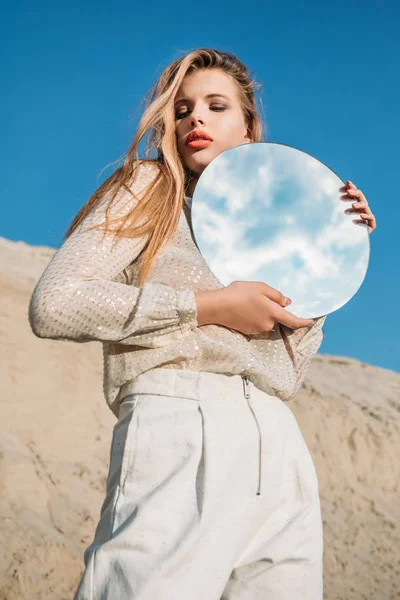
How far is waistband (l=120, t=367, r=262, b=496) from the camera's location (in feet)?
5.16

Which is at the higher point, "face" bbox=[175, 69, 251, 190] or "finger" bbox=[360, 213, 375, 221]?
"face" bbox=[175, 69, 251, 190]

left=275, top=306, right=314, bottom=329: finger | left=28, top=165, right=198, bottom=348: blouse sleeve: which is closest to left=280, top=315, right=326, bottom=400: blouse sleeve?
left=275, top=306, right=314, bottom=329: finger

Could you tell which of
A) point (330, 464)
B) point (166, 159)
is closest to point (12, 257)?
point (330, 464)

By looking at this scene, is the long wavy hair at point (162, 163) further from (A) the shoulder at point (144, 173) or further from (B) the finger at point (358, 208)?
(B) the finger at point (358, 208)

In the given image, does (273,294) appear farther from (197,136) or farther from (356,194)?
(197,136)

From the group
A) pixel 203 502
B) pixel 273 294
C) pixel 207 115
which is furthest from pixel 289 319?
pixel 207 115

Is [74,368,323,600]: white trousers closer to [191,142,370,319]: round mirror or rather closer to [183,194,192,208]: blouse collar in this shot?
[191,142,370,319]: round mirror

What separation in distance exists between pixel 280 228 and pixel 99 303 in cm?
50

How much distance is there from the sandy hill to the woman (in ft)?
10.9

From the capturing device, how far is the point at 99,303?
158 cm

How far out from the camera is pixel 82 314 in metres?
1.58

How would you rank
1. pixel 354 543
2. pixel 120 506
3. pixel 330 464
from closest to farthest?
pixel 120 506, pixel 354 543, pixel 330 464

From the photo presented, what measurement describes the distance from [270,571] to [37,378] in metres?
6.48

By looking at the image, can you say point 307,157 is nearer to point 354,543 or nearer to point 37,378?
point 37,378
